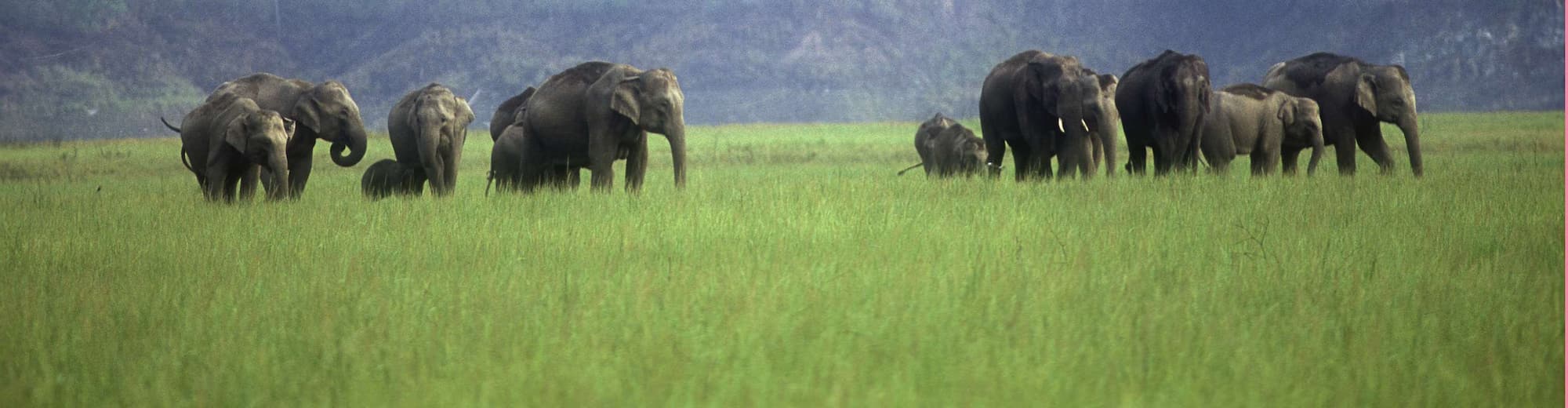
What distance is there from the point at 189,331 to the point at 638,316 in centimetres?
176

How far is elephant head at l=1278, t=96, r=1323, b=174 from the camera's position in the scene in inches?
699

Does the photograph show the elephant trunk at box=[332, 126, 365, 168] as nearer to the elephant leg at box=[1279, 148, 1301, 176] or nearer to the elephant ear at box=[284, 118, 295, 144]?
the elephant ear at box=[284, 118, 295, 144]

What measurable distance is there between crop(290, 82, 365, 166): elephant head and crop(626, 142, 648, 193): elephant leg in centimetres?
264

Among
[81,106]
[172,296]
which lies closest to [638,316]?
[172,296]

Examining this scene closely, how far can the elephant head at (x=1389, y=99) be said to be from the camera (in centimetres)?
1808

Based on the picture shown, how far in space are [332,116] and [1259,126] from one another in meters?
10.3

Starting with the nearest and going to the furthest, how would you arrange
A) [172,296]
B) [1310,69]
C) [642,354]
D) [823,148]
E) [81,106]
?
[642,354] < [172,296] < [1310,69] < [823,148] < [81,106]

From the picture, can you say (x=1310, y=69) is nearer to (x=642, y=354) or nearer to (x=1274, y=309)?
(x=1274, y=309)

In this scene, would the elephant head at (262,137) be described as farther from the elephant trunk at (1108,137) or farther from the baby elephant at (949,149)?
the baby elephant at (949,149)

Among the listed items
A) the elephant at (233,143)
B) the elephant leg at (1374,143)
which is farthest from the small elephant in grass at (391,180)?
the elephant leg at (1374,143)

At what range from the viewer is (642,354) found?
5613 mm

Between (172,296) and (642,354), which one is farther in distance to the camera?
(172,296)

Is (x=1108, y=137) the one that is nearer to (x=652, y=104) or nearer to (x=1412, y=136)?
(x=1412, y=136)

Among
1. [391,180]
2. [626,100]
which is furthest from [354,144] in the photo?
[626,100]
